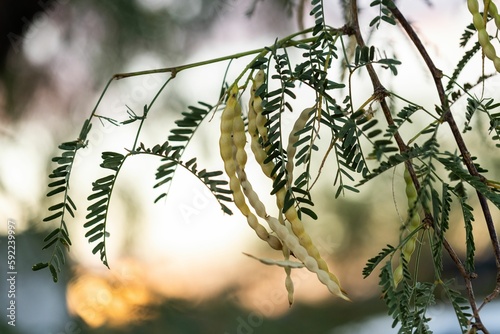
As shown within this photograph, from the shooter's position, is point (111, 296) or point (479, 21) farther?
point (111, 296)

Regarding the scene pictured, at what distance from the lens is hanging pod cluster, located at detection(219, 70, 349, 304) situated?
0.36 metres

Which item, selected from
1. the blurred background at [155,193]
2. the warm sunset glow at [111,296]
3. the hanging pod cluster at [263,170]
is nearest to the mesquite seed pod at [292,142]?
the hanging pod cluster at [263,170]

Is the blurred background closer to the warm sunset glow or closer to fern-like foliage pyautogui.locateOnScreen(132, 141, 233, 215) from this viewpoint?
the warm sunset glow

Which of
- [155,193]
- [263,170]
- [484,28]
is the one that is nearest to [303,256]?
[263,170]

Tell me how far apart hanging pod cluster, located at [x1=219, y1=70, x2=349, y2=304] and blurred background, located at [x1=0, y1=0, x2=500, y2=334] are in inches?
34.4

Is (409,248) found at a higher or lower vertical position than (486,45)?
lower

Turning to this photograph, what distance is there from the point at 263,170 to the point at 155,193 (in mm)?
986

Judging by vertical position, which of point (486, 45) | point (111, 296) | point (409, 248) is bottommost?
point (111, 296)

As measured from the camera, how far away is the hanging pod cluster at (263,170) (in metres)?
0.36

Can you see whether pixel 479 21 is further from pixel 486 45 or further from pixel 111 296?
pixel 111 296

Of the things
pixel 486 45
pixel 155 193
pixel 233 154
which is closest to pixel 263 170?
pixel 233 154

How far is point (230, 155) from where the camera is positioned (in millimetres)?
374

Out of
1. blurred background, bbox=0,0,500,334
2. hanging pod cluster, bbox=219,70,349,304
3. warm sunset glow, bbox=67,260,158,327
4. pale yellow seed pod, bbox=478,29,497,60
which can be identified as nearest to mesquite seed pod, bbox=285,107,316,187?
hanging pod cluster, bbox=219,70,349,304

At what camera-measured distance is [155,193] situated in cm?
134
